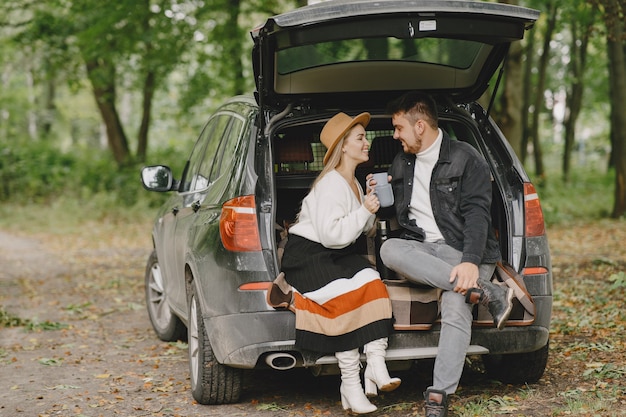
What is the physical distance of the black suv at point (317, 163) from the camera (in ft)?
15.2

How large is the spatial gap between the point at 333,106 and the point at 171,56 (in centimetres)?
1513

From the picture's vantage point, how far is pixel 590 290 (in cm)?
898

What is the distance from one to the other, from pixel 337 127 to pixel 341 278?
0.90 m

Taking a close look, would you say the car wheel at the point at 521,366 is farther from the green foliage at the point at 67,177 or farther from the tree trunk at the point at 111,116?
the tree trunk at the point at 111,116

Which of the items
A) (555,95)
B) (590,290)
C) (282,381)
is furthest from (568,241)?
(555,95)

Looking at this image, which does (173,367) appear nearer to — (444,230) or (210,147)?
(210,147)

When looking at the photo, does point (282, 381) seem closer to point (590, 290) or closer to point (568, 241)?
point (590, 290)

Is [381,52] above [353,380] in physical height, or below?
above

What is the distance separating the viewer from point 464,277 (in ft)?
15.0

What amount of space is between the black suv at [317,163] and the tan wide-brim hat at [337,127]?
29 cm

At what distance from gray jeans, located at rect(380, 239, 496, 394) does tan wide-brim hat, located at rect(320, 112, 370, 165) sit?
65cm

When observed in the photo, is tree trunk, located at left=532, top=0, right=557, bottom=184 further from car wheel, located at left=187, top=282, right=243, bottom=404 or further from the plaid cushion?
car wheel, located at left=187, top=282, right=243, bottom=404

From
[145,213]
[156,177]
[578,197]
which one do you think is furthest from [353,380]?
[578,197]

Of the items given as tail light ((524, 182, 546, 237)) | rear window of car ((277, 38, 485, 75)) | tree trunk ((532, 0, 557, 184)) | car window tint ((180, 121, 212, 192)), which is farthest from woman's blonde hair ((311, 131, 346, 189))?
tree trunk ((532, 0, 557, 184))
